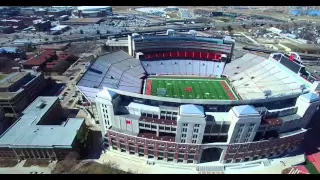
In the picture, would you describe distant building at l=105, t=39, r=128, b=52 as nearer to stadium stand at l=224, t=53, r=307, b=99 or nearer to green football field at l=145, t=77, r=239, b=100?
green football field at l=145, t=77, r=239, b=100

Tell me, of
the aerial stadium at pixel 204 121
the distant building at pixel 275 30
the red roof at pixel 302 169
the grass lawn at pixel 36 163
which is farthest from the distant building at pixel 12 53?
the distant building at pixel 275 30

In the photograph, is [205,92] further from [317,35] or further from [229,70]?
[317,35]

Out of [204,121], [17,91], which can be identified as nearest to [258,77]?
[204,121]

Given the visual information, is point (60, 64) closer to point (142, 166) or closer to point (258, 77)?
point (142, 166)

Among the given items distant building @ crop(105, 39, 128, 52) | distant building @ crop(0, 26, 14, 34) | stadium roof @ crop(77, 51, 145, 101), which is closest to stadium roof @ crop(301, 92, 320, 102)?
stadium roof @ crop(77, 51, 145, 101)

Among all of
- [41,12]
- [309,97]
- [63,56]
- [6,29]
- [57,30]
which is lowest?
[63,56]

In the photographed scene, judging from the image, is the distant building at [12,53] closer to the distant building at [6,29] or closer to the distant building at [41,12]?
the distant building at [6,29]

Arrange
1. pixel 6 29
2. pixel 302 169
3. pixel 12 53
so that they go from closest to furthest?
pixel 302 169 → pixel 12 53 → pixel 6 29
